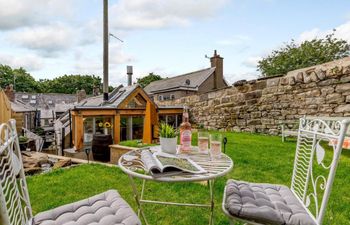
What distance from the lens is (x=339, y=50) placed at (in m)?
15.4

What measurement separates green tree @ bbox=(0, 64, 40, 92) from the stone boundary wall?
37.0 metres

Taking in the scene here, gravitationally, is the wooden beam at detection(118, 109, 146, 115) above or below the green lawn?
above

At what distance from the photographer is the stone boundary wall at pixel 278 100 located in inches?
223

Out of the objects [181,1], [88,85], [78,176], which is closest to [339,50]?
[181,1]

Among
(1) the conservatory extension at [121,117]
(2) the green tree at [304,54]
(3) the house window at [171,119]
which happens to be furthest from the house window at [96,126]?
(2) the green tree at [304,54]

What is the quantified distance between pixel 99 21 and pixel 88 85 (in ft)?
122

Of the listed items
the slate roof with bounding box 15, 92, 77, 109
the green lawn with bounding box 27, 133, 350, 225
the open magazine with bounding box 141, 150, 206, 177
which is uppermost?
the slate roof with bounding box 15, 92, 77, 109

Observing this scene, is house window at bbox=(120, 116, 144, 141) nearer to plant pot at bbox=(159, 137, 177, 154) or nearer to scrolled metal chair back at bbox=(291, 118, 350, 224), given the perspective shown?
plant pot at bbox=(159, 137, 177, 154)

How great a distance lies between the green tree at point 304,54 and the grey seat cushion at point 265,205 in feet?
56.5

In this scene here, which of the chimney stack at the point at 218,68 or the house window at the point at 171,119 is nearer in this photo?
the house window at the point at 171,119

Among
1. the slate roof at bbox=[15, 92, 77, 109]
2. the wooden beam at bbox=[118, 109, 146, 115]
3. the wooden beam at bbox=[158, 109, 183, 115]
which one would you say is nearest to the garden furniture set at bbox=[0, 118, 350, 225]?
the wooden beam at bbox=[118, 109, 146, 115]

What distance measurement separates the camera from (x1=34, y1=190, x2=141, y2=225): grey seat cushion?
1279 millimetres

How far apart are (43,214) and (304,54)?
739 inches

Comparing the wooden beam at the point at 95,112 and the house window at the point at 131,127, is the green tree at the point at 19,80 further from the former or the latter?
the wooden beam at the point at 95,112
